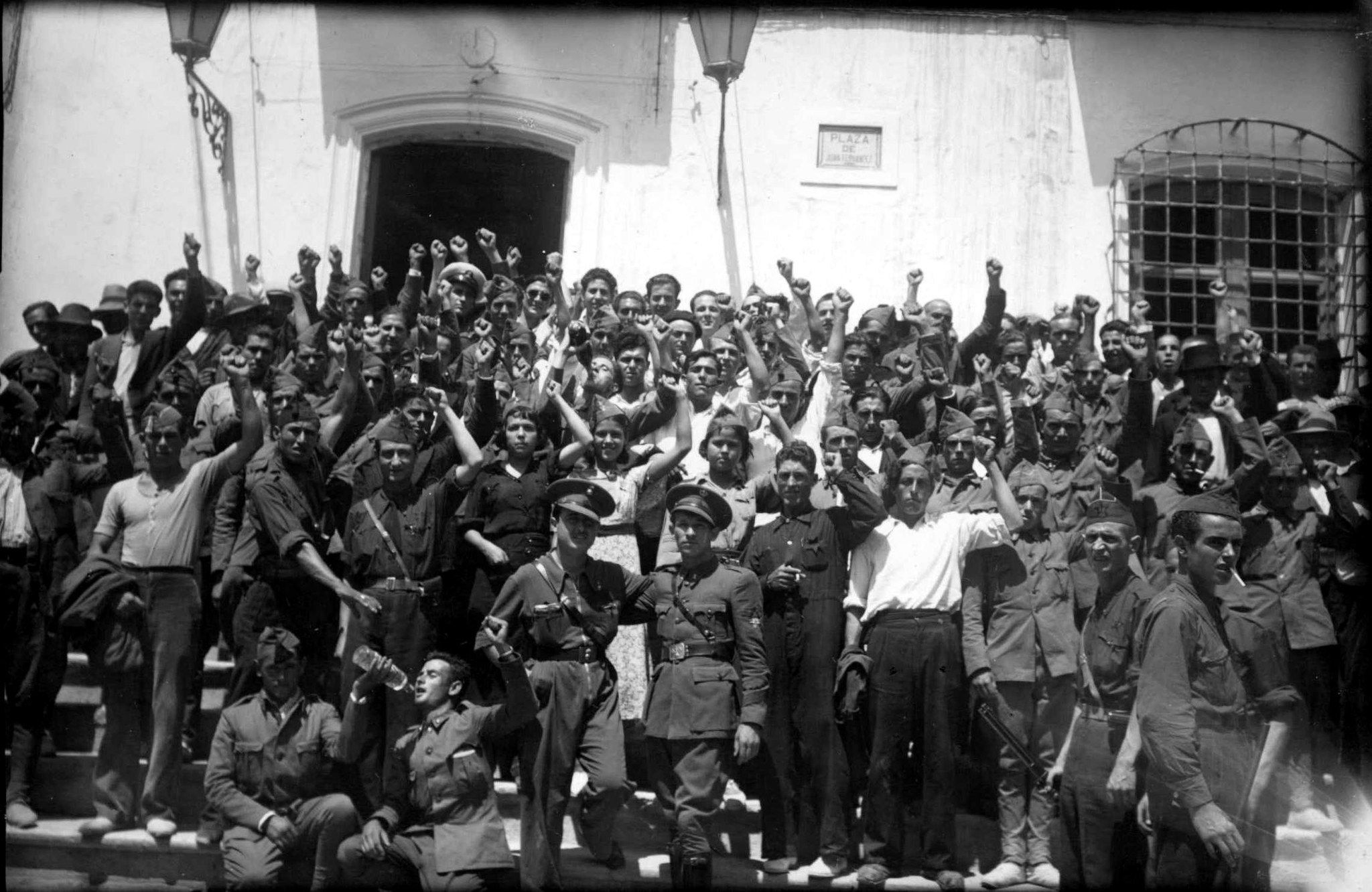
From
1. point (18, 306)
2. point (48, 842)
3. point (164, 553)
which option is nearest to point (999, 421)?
point (164, 553)

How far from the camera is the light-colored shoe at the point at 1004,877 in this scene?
588 centimetres

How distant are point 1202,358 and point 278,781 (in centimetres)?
569

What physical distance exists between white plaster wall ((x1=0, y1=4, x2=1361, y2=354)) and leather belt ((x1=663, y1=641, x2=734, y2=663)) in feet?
14.5

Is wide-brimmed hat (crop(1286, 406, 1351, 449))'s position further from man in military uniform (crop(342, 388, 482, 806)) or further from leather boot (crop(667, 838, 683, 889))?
man in military uniform (crop(342, 388, 482, 806))

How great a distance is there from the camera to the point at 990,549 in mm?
6445

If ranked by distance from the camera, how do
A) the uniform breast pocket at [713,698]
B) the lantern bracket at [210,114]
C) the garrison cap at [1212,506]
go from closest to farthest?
the garrison cap at [1212,506] < the uniform breast pocket at [713,698] < the lantern bracket at [210,114]

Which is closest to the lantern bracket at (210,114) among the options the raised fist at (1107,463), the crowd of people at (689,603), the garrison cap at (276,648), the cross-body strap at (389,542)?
the crowd of people at (689,603)

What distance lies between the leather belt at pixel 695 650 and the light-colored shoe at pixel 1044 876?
5.58 ft

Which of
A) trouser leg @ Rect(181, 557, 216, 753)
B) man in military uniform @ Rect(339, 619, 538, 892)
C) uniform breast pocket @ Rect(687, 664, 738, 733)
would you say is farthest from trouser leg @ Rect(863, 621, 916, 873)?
trouser leg @ Rect(181, 557, 216, 753)

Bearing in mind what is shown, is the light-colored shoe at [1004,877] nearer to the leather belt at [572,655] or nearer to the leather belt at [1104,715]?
the leather belt at [1104,715]

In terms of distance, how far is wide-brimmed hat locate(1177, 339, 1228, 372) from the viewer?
7.77 meters

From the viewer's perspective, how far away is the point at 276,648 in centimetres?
604

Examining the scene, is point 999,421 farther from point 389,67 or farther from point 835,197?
point 389,67

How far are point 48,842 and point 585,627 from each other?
2.74 meters
